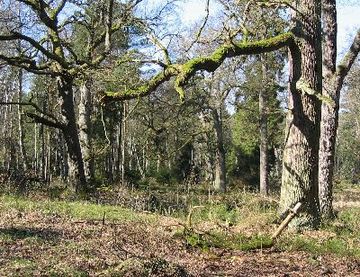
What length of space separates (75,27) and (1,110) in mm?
31732

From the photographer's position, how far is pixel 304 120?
11289 millimetres

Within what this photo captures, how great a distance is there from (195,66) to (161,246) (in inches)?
143

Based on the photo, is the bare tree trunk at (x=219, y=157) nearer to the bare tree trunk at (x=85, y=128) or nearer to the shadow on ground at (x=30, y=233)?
the bare tree trunk at (x=85, y=128)

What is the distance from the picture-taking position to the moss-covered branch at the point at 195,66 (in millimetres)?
10023

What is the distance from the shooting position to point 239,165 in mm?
42969

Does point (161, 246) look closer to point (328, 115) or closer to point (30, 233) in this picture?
point (30, 233)

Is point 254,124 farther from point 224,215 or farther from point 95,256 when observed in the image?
point 95,256

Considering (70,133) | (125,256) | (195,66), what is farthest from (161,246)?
(70,133)

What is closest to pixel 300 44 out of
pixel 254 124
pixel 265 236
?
pixel 265 236

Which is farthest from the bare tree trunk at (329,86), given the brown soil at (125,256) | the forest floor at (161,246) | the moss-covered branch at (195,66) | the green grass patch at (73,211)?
the brown soil at (125,256)

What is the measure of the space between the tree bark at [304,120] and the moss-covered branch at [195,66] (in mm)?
420

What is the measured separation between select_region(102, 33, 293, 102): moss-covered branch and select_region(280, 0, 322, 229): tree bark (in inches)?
16.5

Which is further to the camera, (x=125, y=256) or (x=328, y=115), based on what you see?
(x=328, y=115)

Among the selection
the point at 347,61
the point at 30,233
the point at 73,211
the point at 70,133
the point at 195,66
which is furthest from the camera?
the point at 70,133
